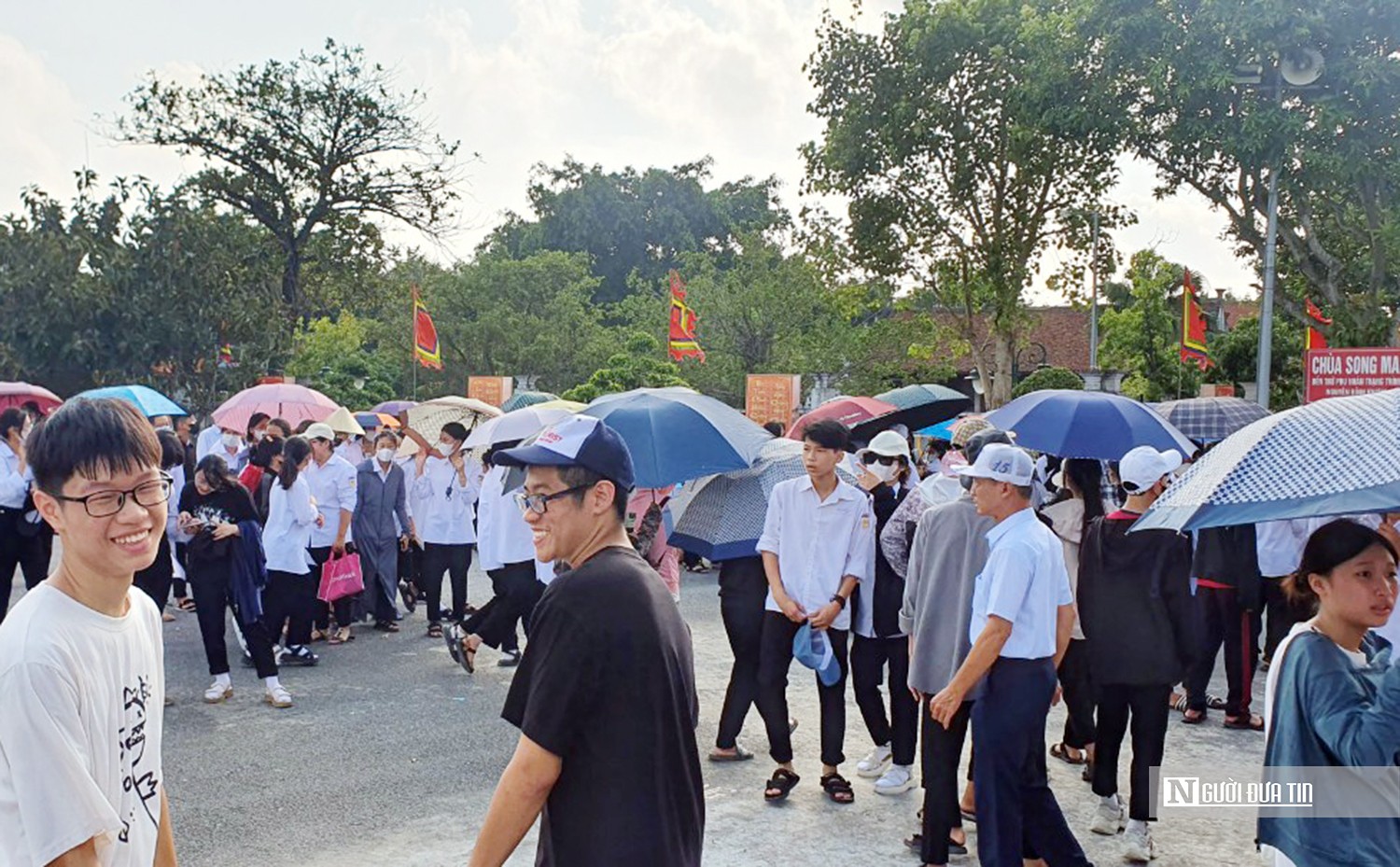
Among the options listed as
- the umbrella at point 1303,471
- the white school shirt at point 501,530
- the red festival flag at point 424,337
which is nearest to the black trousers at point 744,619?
the white school shirt at point 501,530

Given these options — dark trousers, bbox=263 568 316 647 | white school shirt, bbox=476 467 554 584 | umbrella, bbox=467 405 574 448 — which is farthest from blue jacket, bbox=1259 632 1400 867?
dark trousers, bbox=263 568 316 647

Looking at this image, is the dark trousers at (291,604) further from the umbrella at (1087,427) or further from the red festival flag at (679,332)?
the red festival flag at (679,332)

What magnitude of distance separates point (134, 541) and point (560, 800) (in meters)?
1.00

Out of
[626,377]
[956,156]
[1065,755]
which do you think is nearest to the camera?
[1065,755]

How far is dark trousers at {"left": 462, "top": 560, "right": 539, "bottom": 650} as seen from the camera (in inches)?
288

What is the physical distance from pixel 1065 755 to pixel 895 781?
4.05ft

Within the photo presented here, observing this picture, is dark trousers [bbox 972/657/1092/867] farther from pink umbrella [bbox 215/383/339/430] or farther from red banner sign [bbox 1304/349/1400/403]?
red banner sign [bbox 1304/349/1400/403]

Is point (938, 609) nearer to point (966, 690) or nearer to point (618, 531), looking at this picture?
point (966, 690)

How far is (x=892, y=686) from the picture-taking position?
611 cm

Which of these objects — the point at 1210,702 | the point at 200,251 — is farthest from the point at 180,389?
the point at 1210,702

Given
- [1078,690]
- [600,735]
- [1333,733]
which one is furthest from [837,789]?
[600,735]

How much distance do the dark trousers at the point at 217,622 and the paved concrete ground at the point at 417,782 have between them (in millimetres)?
288

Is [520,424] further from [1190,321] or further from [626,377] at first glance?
[1190,321]

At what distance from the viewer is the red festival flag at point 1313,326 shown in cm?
1530
